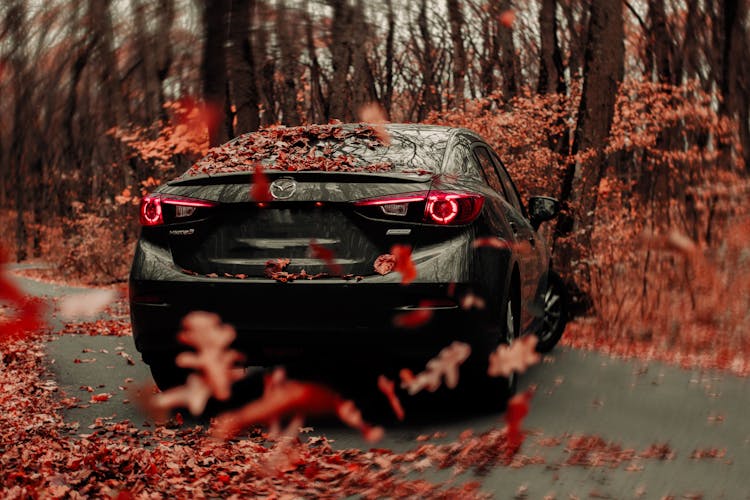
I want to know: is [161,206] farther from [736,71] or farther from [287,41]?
[736,71]

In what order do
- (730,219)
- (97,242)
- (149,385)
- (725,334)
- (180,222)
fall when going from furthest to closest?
(97,242) < (730,219) < (725,334) < (149,385) < (180,222)

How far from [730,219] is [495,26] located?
578 centimetres

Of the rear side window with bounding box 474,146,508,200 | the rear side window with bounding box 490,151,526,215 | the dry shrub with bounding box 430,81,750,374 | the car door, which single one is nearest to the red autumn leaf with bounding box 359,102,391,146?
the rear side window with bounding box 474,146,508,200

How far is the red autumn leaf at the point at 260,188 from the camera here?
5.00 metres

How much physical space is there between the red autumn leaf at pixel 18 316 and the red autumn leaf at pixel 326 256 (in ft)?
12.9

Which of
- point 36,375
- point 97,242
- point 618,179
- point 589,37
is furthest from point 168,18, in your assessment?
point 97,242

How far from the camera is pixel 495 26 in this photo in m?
4.32

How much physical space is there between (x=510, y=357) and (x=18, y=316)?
920 centimetres

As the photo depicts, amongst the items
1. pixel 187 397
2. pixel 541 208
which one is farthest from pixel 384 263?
pixel 541 208

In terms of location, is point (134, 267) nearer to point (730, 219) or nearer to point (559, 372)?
point (559, 372)

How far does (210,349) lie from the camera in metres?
5.68

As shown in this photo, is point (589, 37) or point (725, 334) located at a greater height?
point (589, 37)

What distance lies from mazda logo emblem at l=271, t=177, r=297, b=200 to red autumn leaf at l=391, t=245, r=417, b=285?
24.9 inches

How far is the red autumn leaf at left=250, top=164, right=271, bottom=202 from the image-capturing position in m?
5.00
